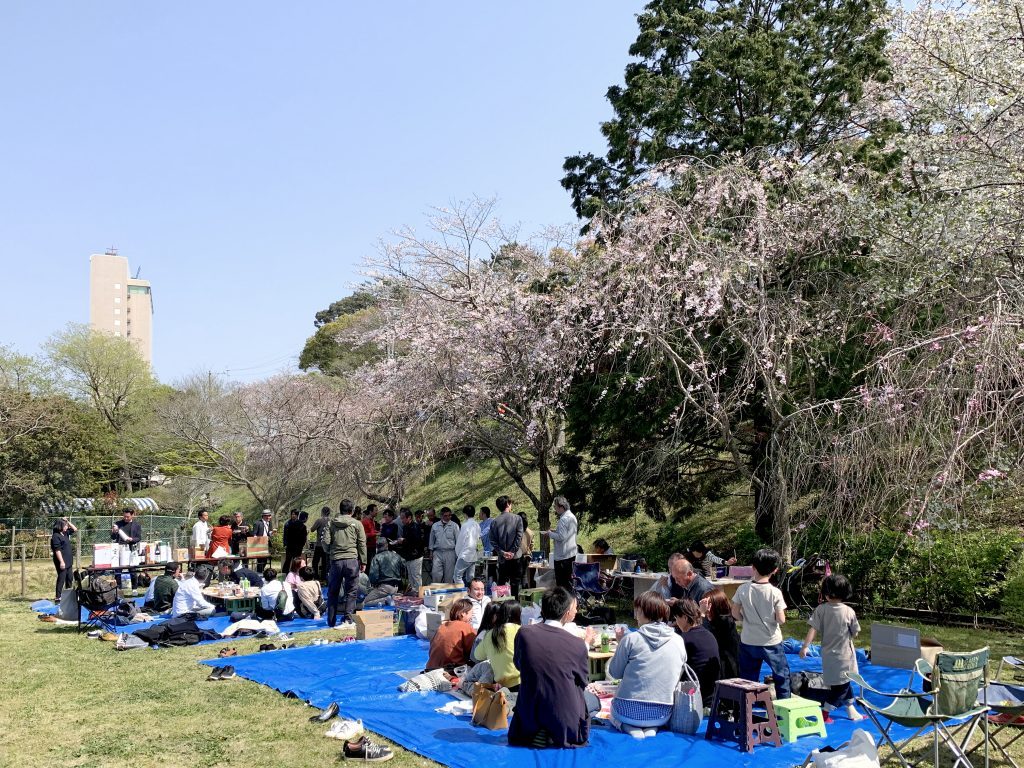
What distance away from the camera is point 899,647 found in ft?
25.2

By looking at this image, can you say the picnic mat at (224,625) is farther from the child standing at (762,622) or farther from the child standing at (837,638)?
the child standing at (837,638)

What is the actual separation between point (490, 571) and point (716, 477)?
434 cm

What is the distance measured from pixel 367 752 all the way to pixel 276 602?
6.34 m

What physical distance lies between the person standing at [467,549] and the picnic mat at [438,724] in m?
3.25

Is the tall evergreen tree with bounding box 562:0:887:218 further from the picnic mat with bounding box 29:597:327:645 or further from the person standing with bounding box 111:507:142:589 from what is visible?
the person standing with bounding box 111:507:142:589

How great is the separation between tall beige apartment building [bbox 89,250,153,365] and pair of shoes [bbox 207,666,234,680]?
9581 centimetres

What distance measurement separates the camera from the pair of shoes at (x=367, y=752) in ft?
18.7

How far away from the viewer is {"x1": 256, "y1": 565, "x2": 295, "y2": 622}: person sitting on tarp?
11539 millimetres

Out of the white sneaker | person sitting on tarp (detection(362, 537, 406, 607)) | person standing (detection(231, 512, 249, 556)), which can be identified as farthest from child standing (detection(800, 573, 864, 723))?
person standing (detection(231, 512, 249, 556))

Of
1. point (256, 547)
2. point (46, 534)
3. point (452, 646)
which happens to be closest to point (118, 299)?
point (46, 534)

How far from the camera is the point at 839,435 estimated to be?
28.0ft

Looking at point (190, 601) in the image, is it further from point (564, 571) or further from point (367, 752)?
point (367, 752)

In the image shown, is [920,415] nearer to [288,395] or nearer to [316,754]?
[316,754]

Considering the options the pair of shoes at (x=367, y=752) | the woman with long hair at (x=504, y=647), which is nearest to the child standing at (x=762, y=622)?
the woman with long hair at (x=504, y=647)
